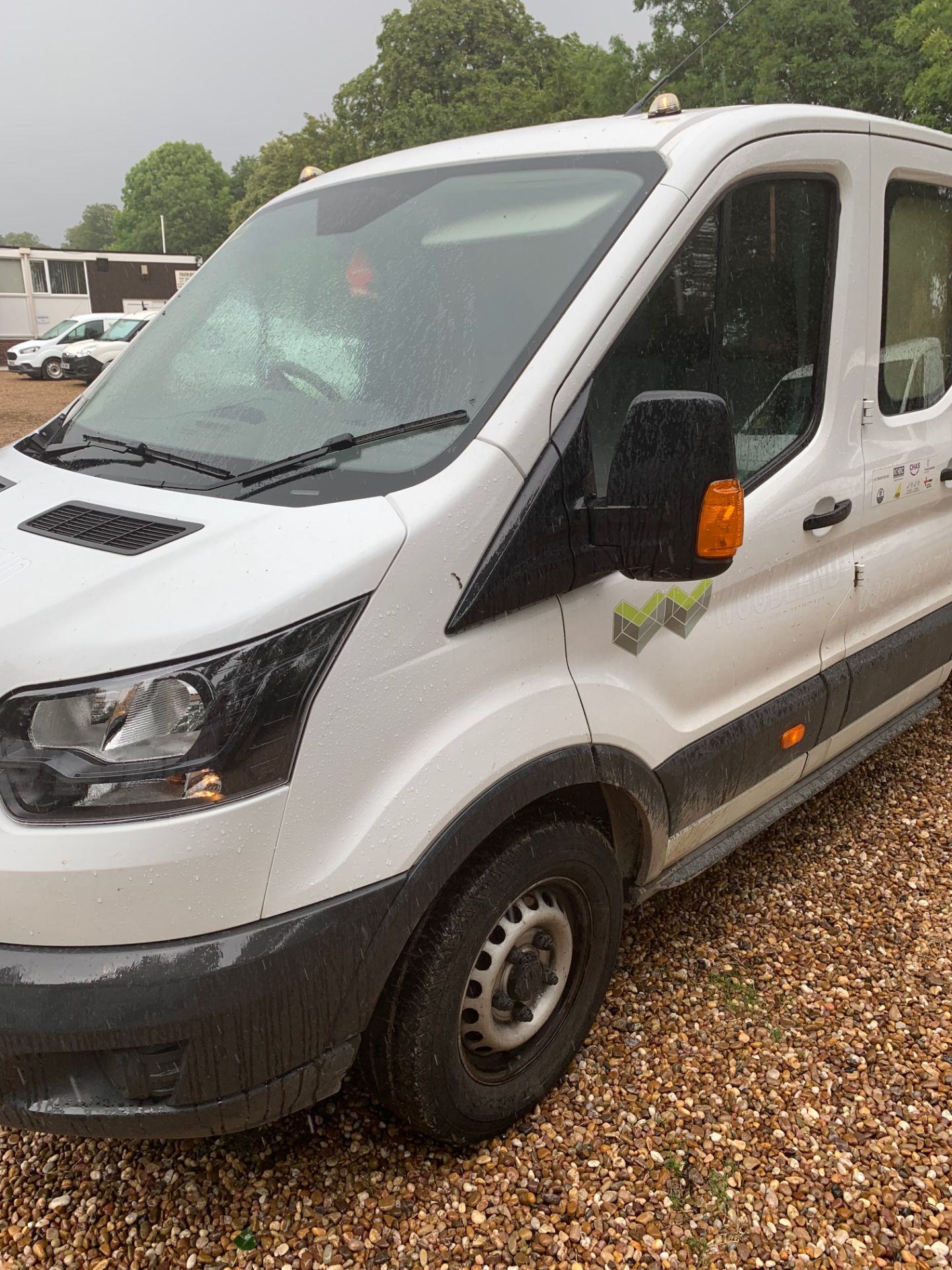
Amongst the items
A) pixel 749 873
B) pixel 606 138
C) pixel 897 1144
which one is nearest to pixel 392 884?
pixel 897 1144

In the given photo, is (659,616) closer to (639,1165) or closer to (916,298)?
(639,1165)

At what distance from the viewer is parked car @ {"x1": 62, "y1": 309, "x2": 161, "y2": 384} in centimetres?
2780

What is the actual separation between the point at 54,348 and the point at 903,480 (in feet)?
99.6

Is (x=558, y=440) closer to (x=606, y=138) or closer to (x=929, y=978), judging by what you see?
(x=606, y=138)

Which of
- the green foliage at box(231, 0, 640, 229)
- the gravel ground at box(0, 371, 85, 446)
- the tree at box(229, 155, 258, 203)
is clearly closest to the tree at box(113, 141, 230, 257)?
the tree at box(229, 155, 258, 203)

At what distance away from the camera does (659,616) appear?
2377 millimetres

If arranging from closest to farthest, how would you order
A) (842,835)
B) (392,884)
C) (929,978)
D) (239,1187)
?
(392,884)
(239,1187)
(929,978)
(842,835)

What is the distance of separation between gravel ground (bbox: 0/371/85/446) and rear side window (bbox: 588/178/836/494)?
11.4m

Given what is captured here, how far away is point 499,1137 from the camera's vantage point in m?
2.46

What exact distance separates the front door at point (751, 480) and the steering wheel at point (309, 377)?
1.93ft

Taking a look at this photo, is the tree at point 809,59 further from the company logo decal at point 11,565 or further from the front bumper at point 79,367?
the company logo decal at point 11,565

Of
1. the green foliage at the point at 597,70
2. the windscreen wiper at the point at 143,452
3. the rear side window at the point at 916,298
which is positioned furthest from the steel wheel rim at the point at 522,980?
the green foliage at the point at 597,70

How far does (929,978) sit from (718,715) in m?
1.14

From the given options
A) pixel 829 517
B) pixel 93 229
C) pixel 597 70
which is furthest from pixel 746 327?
pixel 93 229
